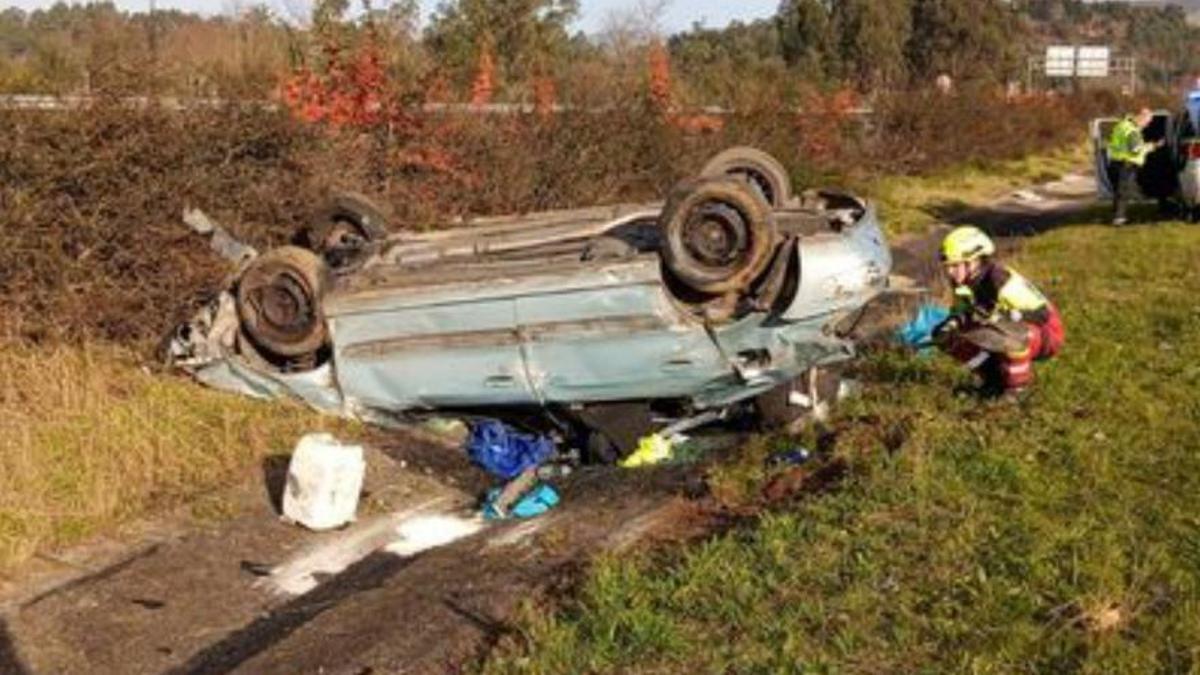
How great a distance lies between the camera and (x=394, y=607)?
5223 millimetres

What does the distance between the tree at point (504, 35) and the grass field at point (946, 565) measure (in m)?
8.52

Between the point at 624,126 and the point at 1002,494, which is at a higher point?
the point at 624,126

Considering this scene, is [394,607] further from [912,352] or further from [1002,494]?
[912,352]

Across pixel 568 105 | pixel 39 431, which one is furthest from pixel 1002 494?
pixel 568 105

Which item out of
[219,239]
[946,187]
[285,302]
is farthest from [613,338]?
[946,187]

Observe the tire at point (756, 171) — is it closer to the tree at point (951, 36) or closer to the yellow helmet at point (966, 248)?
the yellow helmet at point (966, 248)

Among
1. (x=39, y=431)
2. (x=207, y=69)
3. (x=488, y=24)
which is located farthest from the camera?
(x=488, y=24)

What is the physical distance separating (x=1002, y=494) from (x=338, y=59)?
24.3ft

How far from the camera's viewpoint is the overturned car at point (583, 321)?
6930mm

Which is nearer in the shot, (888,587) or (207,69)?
(888,587)

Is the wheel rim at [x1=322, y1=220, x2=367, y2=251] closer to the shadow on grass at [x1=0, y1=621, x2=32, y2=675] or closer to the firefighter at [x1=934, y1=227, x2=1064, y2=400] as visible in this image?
the firefighter at [x1=934, y1=227, x2=1064, y2=400]

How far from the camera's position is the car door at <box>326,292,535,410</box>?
7.05 m

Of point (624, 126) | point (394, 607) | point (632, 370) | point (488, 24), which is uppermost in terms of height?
point (488, 24)

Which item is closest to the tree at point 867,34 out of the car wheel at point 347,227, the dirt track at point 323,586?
the car wheel at point 347,227
